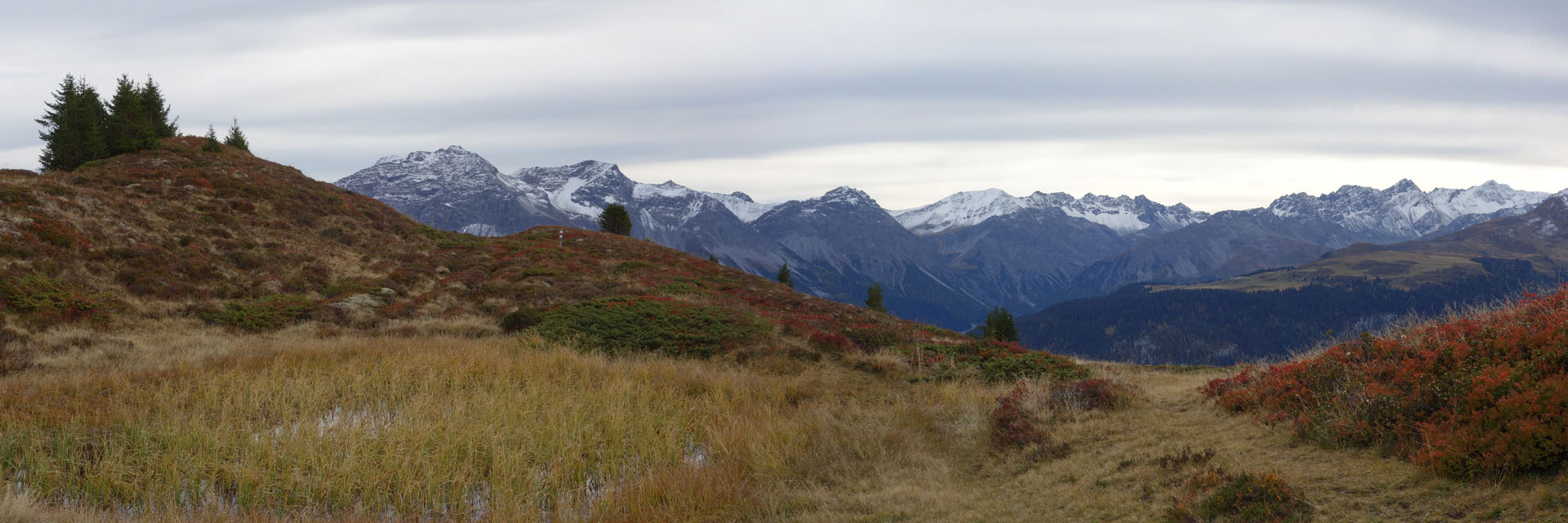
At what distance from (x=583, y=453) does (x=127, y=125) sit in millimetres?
51012

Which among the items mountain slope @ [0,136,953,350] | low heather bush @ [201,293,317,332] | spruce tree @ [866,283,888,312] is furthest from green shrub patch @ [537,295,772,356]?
spruce tree @ [866,283,888,312]

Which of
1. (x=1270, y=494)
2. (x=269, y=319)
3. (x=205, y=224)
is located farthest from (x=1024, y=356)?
(x=205, y=224)

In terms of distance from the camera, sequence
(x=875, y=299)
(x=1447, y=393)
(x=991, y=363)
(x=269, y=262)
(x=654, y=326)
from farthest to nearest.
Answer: (x=875, y=299) < (x=269, y=262) < (x=654, y=326) < (x=991, y=363) < (x=1447, y=393)

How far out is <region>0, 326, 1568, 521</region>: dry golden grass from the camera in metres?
7.69

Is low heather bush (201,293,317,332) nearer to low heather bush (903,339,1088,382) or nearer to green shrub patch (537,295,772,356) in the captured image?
green shrub patch (537,295,772,356)

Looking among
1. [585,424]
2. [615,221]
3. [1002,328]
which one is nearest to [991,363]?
[585,424]

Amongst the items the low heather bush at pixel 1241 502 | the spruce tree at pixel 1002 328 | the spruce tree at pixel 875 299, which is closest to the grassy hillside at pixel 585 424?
the low heather bush at pixel 1241 502

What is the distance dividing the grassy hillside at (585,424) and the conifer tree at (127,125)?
2133 centimetres

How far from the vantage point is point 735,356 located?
61.0ft

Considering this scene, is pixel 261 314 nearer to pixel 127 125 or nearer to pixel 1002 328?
pixel 127 125

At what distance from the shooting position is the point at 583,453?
1054 cm

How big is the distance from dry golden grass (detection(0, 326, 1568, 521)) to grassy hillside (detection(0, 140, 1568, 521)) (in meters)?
0.05

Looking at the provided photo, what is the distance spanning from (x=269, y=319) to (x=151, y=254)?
8218mm

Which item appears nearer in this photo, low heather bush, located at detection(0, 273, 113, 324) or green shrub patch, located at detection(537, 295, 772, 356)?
low heather bush, located at detection(0, 273, 113, 324)
